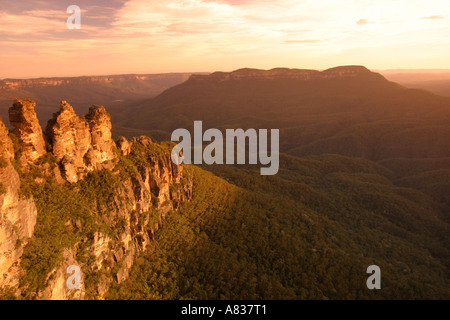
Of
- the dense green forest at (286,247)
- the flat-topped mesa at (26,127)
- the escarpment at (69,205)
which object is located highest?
the flat-topped mesa at (26,127)

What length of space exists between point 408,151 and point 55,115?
6112 inches

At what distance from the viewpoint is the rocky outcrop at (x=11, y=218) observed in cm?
2239

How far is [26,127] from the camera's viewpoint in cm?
2848

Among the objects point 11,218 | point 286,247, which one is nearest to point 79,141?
point 11,218

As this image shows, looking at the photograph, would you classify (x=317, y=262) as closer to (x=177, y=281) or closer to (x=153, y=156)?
(x=177, y=281)

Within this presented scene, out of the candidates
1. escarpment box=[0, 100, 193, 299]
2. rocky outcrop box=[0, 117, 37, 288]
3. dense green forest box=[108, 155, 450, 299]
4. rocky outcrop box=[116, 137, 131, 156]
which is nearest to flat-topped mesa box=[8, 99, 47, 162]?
escarpment box=[0, 100, 193, 299]

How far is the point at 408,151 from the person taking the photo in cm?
13362

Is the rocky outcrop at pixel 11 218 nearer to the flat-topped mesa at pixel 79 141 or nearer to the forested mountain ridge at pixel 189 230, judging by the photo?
the forested mountain ridge at pixel 189 230

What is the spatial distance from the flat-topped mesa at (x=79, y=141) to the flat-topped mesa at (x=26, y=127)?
7.93 feet

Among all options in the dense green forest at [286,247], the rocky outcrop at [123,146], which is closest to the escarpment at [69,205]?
the rocky outcrop at [123,146]

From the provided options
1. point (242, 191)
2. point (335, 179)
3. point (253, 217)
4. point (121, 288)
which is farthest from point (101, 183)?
point (335, 179)

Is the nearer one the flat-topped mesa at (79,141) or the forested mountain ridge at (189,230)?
the forested mountain ridge at (189,230)

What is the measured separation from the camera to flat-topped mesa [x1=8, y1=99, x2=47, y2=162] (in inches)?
1097

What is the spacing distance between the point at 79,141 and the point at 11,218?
12.9 m
